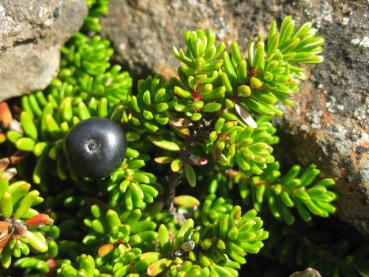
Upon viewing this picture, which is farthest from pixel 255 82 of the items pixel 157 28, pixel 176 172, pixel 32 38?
pixel 32 38

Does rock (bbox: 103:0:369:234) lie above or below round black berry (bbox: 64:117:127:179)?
above

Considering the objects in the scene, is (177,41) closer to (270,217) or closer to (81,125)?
(81,125)

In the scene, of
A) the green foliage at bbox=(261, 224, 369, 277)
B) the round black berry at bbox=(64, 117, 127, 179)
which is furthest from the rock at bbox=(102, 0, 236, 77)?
the green foliage at bbox=(261, 224, 369, 277)

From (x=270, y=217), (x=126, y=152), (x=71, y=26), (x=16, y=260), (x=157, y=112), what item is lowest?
(x=16, y=260)

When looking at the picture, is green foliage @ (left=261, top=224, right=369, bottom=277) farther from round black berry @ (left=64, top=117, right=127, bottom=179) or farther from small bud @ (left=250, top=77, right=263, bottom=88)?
round black berry @ (left=64, top=117, right=127, bottom=179)

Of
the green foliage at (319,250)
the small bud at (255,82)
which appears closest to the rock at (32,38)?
the small bud at (255,82)

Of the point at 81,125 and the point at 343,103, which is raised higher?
the point at 343,103

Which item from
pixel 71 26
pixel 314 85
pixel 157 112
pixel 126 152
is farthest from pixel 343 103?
pixel 71 26
